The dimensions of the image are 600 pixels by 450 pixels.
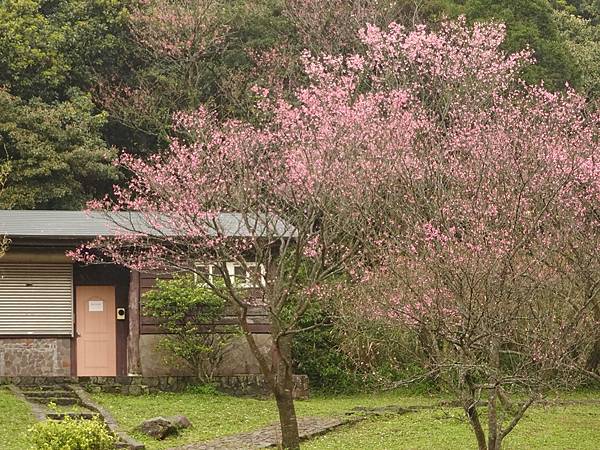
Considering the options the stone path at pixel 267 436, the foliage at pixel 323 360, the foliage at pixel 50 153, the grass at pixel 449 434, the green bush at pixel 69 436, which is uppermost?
the foliage at pixel 50 153

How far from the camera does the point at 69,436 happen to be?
37.3 feet

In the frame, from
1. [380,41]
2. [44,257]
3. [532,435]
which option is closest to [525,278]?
[532,435]

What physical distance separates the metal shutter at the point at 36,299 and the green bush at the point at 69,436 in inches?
378

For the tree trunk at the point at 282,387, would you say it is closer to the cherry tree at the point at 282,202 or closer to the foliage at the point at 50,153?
the cherry tree at the point at 282,202

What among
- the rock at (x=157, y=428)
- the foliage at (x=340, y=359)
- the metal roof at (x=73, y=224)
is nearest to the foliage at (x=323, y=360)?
the foliage at (x=340, y=359)

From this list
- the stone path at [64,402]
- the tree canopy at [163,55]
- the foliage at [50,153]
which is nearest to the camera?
the stone path at [64,402]

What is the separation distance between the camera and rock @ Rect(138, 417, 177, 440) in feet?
48.9

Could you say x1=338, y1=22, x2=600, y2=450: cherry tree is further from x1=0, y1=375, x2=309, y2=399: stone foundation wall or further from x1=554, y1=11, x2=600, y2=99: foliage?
x1=554, y1=11, x2=600, y2=99: foliage

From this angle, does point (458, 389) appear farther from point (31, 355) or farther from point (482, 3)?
point (482, 3)

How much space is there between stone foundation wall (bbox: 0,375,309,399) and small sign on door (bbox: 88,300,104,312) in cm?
224

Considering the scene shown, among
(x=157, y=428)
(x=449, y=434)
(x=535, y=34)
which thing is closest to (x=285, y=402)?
(x=157, y=428)

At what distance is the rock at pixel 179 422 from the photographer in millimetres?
15375

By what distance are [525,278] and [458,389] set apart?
150 cm

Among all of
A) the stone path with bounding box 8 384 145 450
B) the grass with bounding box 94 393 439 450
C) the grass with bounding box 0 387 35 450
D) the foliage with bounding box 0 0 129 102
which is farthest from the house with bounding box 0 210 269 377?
the foliage with bounding box 0 0 129 102
